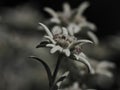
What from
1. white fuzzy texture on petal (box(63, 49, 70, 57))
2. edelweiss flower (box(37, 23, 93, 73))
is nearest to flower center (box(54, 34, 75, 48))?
edelweiss flower (box(37, 23, 93, 73))

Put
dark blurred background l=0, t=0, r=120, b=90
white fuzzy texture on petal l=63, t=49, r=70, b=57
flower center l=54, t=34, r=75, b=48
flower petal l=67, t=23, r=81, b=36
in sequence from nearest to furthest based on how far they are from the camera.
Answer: white fuzzy texture on petal l=63, t=49, r=70, b=57 → flower center l=54, t=34, r=75, b=48 → flower petal l=67, t=23, r=81, b=36 → dark blurred background l=0, t=0, r=120, b=90

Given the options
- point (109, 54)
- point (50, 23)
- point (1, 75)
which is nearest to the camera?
point (1, 75)

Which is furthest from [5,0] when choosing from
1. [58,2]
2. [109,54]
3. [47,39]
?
[47,39]

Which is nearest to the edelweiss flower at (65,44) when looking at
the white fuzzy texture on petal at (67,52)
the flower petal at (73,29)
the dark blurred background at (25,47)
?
the white fuzzy texture on petal at (67,52)

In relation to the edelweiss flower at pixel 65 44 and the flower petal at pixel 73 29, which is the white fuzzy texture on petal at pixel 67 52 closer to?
the edelweiss flower at pixel 65 44

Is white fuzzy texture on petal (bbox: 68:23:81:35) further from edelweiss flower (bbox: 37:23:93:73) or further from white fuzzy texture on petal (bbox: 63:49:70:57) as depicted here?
white fuzzy texture on petal (bbox: 63:49:70:57)

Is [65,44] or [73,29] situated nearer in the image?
[65,44]

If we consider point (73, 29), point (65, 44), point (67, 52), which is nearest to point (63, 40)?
point (65, 44)

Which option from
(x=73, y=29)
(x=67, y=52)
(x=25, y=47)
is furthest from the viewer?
(x=25, y=47)

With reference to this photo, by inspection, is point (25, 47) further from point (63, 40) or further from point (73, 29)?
point (63, 40)

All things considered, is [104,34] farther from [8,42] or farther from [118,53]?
[8,42]

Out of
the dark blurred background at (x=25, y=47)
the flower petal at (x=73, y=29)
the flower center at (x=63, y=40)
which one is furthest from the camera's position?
the dark blurred background at (x=25, y=47)
